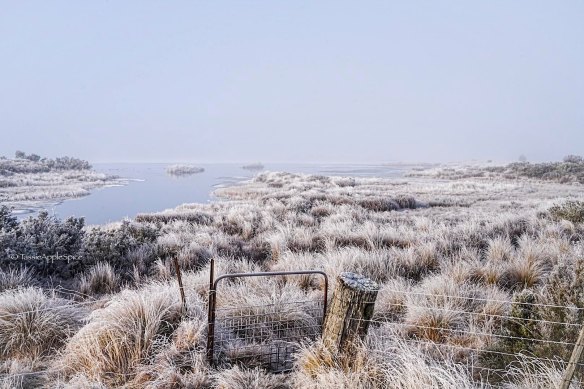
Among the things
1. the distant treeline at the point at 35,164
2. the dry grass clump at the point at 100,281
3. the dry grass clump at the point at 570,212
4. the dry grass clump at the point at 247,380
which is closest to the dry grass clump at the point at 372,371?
the dry grass clump at the point at 247,380

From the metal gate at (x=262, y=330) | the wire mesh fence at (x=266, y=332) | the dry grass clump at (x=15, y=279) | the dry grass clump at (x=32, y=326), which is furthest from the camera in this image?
the dry grass clump at (x=15, y=279)

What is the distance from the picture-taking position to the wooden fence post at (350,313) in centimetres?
333

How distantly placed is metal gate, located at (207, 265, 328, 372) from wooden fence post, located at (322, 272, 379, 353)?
488mm

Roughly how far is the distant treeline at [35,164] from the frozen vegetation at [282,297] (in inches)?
1295

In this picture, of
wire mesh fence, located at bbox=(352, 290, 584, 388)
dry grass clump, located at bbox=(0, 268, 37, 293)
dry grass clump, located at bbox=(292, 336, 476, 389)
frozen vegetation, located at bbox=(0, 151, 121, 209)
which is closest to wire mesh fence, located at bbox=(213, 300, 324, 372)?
dry grass clump, located at bbox=(292, 336, 476, 389)

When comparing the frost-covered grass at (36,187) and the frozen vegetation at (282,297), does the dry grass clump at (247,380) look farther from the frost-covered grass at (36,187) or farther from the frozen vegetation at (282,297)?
the frost-covered grass at (36,187)

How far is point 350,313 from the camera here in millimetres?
3361

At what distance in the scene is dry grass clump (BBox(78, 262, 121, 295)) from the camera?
262 inches

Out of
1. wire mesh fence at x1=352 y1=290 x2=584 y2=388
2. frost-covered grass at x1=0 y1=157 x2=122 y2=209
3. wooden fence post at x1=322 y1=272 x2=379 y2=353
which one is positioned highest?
wooden fence post at x1=322 y1=272 x2=379 y2=353

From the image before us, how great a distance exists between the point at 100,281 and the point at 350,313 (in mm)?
5199

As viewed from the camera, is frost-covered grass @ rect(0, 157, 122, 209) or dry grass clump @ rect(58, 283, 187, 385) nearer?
dry grass clump @ rect(58, 283, 187, 385)

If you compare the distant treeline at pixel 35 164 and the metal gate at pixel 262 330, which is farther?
the distant treeline at pixel 35 164

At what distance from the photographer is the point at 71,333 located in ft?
15.1

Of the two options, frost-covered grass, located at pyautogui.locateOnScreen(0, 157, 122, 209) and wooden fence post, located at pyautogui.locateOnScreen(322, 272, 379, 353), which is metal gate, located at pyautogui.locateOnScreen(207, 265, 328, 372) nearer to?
wooden fence post, located at pyautogui.locateOnScreen(322, 272, 379, 353)
